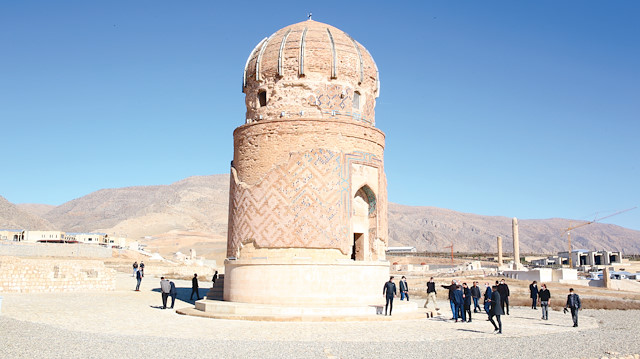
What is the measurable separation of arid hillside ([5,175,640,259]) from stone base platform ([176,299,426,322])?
64.7m

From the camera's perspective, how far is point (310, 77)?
15195 millimetres

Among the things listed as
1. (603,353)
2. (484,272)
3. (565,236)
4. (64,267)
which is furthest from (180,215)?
(565,236)

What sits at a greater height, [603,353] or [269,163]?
[269,163]

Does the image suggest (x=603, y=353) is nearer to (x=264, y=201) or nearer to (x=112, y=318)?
(x=264, y=201)

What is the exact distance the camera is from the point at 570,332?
439 inches

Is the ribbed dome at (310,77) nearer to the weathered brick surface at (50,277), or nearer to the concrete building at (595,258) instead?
the weathered brick surface at (50,277)

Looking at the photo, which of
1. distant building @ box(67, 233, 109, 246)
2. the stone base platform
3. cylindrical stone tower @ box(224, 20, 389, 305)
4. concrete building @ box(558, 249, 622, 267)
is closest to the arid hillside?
distant building @ box(67, 233, 109, 246)

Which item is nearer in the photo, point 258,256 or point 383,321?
point 383,321

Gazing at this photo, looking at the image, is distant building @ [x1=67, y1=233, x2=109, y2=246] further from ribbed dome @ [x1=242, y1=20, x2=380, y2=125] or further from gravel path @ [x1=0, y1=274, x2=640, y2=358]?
ribbed dome @ [x1=242, y1=20, x2=380, y2=125]

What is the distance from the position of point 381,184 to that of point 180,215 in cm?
9372

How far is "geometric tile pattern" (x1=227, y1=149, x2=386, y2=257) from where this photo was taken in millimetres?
13992

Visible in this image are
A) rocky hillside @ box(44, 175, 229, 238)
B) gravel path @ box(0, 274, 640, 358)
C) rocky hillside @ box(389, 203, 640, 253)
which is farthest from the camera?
rocky hillside @ box(389, 203, 640, 253)

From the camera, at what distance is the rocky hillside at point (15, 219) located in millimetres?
70500

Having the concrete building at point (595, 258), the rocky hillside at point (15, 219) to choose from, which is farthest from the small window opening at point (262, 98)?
the rocky hillside at point (15, 219)
